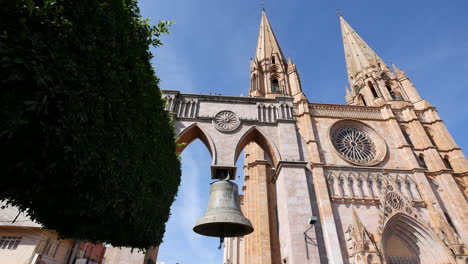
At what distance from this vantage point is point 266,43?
1241 inches

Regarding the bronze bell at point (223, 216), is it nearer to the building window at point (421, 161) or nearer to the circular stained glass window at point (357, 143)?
the circular stained glass window at point (357, 143)

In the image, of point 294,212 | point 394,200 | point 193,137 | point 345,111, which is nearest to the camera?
point 294,212

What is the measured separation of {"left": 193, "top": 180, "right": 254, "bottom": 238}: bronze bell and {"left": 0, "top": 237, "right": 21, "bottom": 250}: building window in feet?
38.1

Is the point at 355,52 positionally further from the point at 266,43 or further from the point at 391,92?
the point at 266,43

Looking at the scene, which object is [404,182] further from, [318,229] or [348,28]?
[348,28]

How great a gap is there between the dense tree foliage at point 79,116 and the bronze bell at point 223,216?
53.7 inches

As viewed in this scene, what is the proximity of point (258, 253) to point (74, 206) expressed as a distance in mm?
12768

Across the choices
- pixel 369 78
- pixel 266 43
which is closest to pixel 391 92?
pixel 369 78

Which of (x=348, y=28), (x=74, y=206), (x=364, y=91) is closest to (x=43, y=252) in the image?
(x=74, y=206)

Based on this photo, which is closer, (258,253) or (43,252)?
(43,252)

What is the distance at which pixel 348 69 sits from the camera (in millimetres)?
34344

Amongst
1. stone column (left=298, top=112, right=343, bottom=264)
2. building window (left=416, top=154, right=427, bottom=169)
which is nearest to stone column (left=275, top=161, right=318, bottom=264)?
stone column (left=298, top=112, right=343, bottom=264)

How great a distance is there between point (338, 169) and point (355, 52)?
21.7 metres

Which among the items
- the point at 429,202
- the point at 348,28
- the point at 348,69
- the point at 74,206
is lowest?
the point at 74,206
